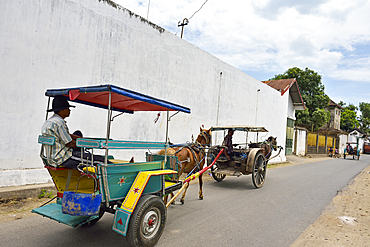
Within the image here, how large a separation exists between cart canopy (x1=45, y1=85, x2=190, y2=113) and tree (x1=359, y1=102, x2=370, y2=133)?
71.5 metres

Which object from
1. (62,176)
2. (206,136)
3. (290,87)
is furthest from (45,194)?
(290,87)

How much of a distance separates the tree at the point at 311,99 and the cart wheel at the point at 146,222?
31263mm

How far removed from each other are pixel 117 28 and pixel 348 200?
8319mm

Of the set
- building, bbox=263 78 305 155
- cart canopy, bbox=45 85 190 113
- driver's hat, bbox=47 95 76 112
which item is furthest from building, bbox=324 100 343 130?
driver's hat, bbox=47 95 76 112

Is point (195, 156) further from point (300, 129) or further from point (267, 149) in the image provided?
point (300, 129)

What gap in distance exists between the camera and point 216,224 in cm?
461

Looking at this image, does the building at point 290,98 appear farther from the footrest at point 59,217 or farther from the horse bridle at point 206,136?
the footrest at point 59,217

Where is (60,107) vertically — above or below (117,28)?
below

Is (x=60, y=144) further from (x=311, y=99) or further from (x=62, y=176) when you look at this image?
(x=311, y=99)

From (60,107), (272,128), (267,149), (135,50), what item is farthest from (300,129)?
(60,107)

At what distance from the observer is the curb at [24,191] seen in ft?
16.6

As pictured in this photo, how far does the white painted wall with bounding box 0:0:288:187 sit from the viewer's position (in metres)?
5.55

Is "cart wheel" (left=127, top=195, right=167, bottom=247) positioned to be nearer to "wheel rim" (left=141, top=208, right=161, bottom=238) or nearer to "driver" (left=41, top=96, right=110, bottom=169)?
"wheel rim" (left=141, top=208, right=161, bottom=238)

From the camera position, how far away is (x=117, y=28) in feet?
24.2
